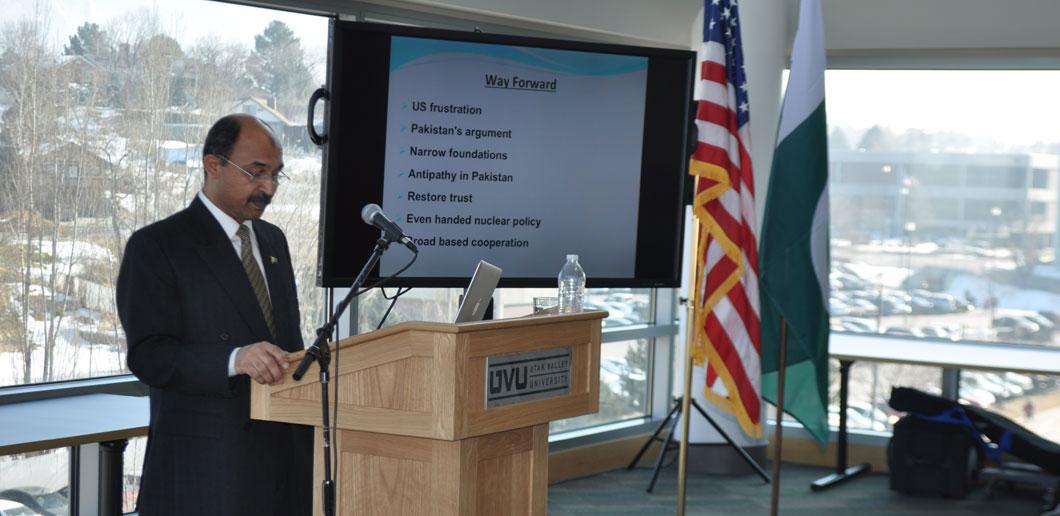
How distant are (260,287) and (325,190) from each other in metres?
0.44

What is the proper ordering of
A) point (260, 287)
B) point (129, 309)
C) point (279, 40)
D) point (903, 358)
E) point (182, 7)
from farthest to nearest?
point (903, 358), point (279, 40), point (182, 7), point (260, 287), point (129, 309)

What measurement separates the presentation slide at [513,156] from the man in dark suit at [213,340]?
565mm

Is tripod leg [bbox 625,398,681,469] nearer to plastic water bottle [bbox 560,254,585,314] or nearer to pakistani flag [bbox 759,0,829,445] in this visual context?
pakistani flag [bbox 759,0,829,445]

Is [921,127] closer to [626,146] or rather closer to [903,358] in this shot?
[903,358]

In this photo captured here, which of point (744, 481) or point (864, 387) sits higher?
point (864, 387)

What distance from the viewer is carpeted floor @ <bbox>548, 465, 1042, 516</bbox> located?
18.2 ft

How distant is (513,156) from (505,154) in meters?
0.03

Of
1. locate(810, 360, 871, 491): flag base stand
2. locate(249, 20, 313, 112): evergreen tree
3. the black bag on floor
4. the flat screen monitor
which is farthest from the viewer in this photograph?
locate(810, 360, 871, 491): flag base stand

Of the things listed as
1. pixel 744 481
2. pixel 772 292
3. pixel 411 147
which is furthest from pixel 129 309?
pixel 744 481

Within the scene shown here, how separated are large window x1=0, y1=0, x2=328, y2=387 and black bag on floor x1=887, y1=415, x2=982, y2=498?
12.2ft

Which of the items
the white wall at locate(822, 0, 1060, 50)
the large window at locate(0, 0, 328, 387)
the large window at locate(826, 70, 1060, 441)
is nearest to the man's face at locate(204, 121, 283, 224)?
the large window at locate(0, 0, 328, 387)

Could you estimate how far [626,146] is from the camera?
345 centimetres

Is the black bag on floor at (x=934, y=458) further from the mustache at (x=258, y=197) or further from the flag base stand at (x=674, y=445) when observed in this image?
the mustache at (x=258, y=197)

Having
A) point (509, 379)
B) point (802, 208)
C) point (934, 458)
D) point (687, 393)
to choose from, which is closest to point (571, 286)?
point (509, 379)
